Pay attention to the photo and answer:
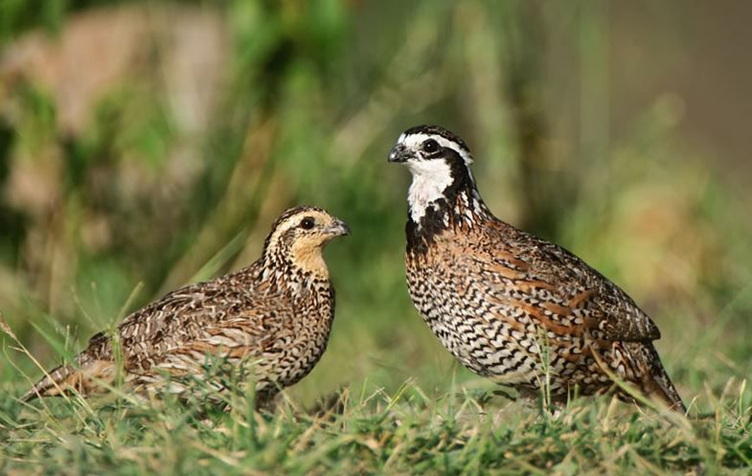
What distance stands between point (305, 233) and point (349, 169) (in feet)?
10.00

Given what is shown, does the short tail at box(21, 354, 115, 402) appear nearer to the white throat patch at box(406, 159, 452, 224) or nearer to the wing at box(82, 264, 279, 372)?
the wing at box(82, 264, 279, 372)

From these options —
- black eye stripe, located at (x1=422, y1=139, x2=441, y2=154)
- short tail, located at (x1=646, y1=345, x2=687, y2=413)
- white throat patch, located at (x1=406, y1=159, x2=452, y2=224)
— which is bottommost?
short tail, located at (x1=646, y1=345, x2=687, y2=413)

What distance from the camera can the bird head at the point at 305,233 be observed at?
237 inches

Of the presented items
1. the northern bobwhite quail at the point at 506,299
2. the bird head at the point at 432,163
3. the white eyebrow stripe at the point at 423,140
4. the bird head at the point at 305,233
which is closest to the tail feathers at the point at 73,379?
the bird head at the point at 305,233

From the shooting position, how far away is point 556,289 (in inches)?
219

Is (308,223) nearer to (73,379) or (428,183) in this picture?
(428,183)

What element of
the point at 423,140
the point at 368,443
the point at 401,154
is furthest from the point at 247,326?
the point at 368,443

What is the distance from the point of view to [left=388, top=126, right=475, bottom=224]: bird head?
229 inches

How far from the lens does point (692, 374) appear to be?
6.34 metres

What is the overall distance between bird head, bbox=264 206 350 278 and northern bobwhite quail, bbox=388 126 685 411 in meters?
0.41

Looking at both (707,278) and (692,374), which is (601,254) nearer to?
(707,278)

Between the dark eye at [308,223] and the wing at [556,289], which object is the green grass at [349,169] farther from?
the dark eye at [308,223]

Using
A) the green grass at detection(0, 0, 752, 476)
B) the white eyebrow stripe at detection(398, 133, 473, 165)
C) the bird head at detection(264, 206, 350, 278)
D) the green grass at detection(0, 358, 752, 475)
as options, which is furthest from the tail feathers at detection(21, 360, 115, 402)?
the white eyebrow stripe at detection(398, 133, 473, 165)

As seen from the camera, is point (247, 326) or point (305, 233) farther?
point (305, 233)
